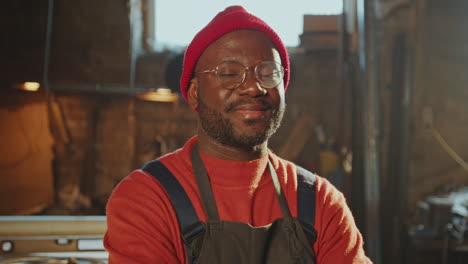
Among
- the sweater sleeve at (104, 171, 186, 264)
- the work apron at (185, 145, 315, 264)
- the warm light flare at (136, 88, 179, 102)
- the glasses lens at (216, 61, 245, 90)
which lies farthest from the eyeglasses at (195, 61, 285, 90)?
the warm light flare at (136, 88, 179, 102)

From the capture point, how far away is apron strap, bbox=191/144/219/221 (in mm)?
1240

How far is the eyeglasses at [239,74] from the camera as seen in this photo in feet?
4.18

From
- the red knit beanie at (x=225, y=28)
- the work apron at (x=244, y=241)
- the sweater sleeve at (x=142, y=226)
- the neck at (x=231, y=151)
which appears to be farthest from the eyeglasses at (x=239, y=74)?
the sweater sleeve at (x=142, y=226)

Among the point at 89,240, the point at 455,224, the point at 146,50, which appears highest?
the point at 146,50

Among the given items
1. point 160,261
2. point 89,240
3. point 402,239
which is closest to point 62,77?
point 89,240

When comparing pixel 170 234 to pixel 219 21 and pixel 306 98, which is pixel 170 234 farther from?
pixel 306 98

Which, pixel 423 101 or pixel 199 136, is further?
pixel 423 101

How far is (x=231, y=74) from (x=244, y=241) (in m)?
0.57

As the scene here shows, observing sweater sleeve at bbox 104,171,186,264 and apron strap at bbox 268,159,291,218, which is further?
apron strap at bbox 268,159,291,218

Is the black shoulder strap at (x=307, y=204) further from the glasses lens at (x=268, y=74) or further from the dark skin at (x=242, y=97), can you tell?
the glasses lens at (x=268, y=74)

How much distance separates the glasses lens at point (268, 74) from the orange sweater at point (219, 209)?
1.00 ft

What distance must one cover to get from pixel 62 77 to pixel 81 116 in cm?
62

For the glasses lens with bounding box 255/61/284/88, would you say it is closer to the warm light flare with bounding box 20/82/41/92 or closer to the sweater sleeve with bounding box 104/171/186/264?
the sweater sleeve with bounding box 104/171/186/264

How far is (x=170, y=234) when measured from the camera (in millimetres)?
1197
